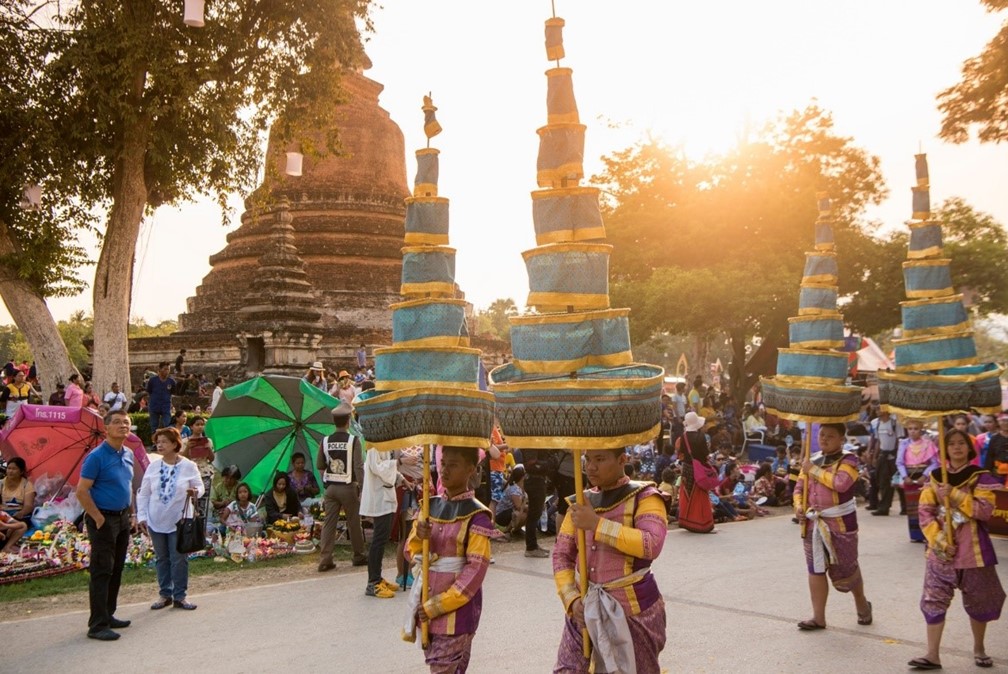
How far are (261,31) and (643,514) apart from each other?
613 inches

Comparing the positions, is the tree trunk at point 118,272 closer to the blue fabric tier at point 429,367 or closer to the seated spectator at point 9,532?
the seated spectator at point 9,532

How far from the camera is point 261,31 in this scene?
55.4 ft

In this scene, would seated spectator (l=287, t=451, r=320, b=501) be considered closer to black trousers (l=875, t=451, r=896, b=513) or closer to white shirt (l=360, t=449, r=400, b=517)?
white shirt (l=360, t=449, r=400, b=517)

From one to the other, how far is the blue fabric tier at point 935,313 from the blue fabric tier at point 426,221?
161 inches

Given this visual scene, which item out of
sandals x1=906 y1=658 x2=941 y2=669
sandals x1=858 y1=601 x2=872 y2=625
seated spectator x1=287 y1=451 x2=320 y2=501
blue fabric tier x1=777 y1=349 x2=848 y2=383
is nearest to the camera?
sandals x1=906 y1=658 x2=941 y2=669

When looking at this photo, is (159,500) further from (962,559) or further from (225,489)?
(962,559)

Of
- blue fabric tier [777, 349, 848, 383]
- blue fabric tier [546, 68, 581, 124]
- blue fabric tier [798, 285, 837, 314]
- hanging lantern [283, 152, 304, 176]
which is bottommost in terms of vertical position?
blue fabric tier [777, 349, 848, 383]

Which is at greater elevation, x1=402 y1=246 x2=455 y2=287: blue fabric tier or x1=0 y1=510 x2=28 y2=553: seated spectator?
x1=402 y1=246 x2=455 y2=287: blue fabric tier

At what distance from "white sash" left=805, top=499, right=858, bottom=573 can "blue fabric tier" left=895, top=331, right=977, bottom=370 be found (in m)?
1.19

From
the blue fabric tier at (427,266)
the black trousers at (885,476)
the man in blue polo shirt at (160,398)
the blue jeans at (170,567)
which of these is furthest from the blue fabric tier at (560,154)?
the man in blue polo shirt at (160,398)

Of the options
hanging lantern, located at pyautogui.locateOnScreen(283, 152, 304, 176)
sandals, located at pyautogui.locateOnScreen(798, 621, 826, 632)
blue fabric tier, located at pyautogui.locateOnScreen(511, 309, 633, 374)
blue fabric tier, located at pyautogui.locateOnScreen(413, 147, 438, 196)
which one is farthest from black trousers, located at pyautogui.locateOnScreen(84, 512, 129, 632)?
hanging lantern, located at pyautogui.locateOnScreen(283, 152, 304, 176)

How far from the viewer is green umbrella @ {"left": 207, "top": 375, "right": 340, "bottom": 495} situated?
1119 cm

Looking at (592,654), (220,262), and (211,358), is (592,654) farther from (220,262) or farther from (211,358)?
(220,262)

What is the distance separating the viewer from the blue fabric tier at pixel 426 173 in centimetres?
471
